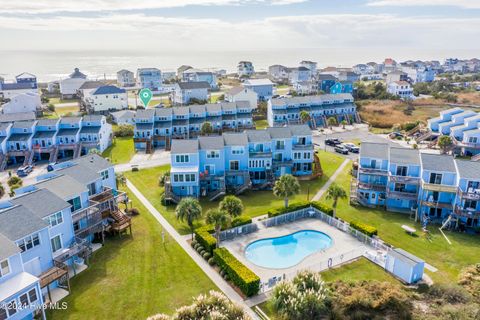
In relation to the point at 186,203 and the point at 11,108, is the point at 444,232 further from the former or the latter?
the point at 11,108

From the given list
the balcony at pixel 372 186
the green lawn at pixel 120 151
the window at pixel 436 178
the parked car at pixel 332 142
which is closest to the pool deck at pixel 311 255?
the balcony at pixel 372 186

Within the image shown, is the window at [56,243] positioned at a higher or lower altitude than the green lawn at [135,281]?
higher

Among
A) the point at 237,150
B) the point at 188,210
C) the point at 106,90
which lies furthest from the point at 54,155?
the point at 106,90

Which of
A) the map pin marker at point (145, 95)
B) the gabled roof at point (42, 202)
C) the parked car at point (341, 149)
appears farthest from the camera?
the map pin marker at point (145, 95)

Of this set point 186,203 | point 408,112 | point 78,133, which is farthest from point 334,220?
point 408,112

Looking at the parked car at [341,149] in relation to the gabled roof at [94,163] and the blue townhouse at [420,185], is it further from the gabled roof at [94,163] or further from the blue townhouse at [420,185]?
the gabled roof at [94,163]

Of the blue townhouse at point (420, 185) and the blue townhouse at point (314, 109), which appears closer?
the blue townhouse at point (420, 185)

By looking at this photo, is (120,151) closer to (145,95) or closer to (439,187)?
(145,95)
